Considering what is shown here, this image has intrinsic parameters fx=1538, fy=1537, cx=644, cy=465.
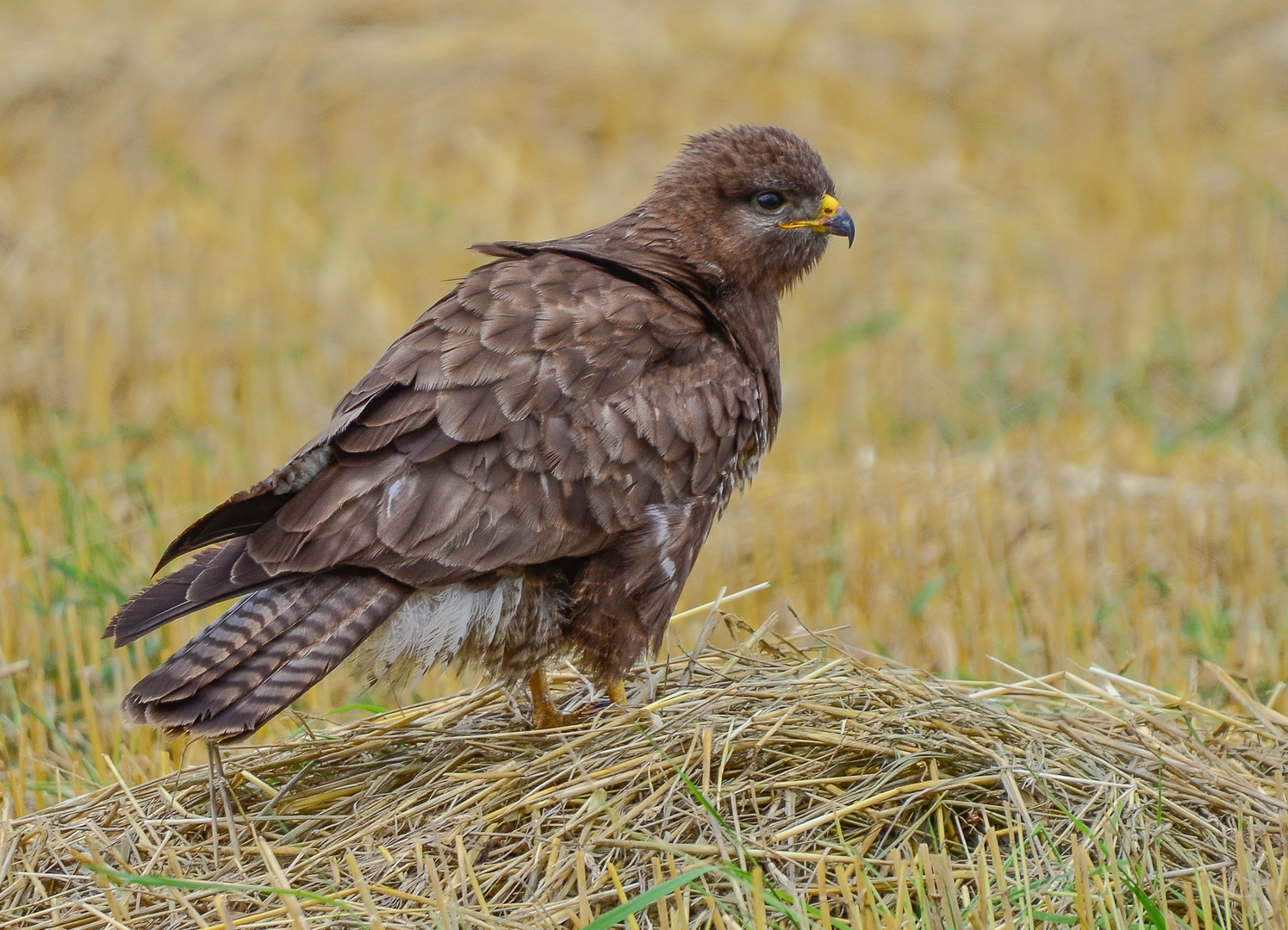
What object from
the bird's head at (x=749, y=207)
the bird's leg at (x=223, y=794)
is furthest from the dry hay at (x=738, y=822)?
the bird's head at (x=749, y=207)

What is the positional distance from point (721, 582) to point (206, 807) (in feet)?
9.33

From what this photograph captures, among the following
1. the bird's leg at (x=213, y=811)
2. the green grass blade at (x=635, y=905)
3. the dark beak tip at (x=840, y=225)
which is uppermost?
the dark beak tip at (x=840, y=225)

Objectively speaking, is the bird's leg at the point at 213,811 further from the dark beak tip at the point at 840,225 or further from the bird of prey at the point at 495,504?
the dark beak tip at the point at 840,225

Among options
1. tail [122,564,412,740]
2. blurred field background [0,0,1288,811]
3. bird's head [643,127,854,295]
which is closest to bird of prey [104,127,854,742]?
tail [122,564,412,740]

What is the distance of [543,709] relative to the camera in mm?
4320

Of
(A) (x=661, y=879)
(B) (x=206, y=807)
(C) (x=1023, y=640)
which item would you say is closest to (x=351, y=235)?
(C) (x=1023, y=640)

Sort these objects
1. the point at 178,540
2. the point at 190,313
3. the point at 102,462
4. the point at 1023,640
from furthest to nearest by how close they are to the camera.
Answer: the point at 190,313
the point at 102,462
the point at 1023,640
the point at 178,540

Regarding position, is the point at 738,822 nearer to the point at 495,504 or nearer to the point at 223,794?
the point at 495,504

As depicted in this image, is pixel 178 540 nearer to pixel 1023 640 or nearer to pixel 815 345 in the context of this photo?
pixel 1023 640

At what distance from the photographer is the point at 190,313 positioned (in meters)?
8.90

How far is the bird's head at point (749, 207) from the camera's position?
15.8ft

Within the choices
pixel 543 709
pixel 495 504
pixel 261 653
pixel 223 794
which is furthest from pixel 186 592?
pixel 543 709

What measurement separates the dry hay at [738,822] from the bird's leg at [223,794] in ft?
0.07

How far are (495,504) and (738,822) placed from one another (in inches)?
40.6
